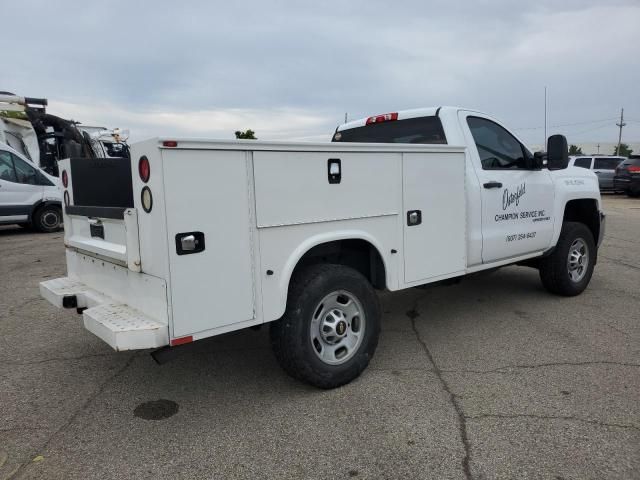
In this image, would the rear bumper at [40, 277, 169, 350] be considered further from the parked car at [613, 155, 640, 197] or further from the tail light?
the parked car at [613, 155, 640, 197]

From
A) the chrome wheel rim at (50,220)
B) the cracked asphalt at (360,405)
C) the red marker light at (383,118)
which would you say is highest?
the red marker light at (383,118)

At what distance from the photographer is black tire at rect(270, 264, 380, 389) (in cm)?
334

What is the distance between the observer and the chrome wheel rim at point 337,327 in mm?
3549

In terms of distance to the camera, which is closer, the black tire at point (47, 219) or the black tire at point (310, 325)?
the black tire at point (310, 325)

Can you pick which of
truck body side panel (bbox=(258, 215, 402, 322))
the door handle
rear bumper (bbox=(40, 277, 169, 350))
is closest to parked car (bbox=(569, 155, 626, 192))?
the door handle

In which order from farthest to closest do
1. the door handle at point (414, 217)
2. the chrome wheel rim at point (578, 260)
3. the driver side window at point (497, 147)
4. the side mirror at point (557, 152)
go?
1. the chrome wheel rim at point (578, 260)
2. the side mirror at point (557, 152)
3. the driver side window at point (497, 147)
4. the door handle at point (414, 217)

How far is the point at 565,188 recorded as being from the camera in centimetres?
566

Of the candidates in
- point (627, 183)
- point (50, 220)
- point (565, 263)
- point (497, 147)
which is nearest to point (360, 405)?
point (497, 147)

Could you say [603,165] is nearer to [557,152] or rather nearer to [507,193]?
[557,152]

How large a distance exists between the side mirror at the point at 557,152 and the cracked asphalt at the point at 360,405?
1.53m

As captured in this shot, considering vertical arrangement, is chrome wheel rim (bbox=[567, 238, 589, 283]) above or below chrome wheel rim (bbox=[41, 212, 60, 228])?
below

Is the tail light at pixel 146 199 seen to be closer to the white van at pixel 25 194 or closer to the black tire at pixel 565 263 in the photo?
the black tire at pixel 565 263

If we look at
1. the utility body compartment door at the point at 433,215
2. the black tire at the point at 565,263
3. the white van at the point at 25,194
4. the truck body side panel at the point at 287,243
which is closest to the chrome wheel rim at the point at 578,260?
the black tire at the point at 565,263

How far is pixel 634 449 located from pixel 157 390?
3.00 meters
